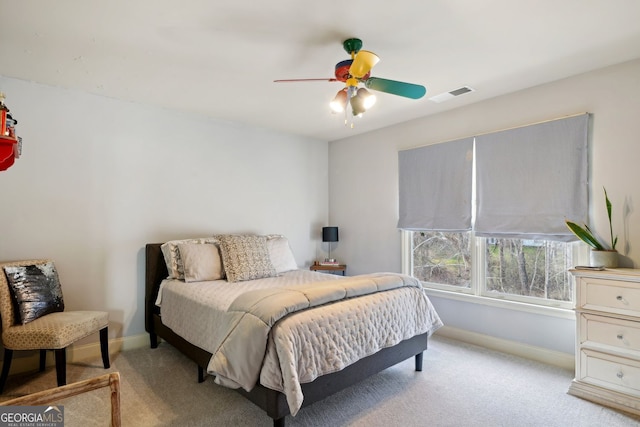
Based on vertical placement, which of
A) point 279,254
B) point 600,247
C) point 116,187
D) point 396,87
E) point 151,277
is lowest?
point 151,277

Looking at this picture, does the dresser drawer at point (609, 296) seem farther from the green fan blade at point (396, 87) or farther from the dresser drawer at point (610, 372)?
the green fan blade at point (396, 87)

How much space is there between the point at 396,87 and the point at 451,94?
1.38 meters

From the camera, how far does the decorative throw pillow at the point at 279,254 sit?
371cm

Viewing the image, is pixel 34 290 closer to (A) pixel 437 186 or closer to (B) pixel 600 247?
(A) pixel 437 186

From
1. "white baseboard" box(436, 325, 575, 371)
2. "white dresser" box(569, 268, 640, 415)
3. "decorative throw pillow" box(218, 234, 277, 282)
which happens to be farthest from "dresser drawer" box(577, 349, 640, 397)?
"decorative throw pillow" box(218, 234, 277, 282)

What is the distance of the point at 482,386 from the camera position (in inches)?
102

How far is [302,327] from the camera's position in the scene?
1.95 m

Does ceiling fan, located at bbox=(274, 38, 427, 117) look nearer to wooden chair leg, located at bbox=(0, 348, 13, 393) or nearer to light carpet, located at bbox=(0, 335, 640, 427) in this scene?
light carpet, located at bbox=(0, 335, 640, 427)

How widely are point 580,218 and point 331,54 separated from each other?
2.41 m

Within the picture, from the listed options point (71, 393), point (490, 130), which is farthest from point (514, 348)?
point (71, 393)

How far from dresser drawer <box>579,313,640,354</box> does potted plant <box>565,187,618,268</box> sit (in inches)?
16.1

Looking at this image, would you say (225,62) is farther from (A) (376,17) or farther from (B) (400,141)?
(B) (400,141)

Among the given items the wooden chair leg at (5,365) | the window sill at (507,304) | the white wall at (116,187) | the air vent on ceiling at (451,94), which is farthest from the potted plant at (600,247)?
the wooden chair leg at (5,365)

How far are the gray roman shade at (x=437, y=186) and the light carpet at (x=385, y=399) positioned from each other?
4.74 ft
